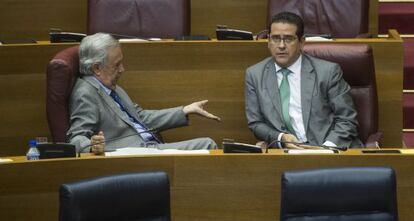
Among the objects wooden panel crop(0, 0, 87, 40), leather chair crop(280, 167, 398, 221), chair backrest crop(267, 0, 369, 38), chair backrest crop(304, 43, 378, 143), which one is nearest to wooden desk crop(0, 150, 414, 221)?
leather chair crop(280, 167, 398, 221)

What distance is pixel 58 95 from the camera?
3.17 m

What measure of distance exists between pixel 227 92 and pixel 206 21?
3.05 ft

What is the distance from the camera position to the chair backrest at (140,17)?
408 cm

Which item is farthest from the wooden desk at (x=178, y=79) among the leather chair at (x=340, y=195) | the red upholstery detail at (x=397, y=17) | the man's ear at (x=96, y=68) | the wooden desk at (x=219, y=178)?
the leather chair at (x=340, y=195)

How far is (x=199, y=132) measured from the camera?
3.60 m

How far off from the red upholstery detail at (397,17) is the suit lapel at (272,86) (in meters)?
1.27

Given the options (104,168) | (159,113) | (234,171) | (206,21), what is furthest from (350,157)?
(206,21)

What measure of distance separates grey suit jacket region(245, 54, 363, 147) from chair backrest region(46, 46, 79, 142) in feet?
1.94

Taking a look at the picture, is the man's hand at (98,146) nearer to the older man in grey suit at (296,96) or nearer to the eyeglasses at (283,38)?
the older man in grey suit at (296,96)

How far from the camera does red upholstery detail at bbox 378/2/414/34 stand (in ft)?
14.9

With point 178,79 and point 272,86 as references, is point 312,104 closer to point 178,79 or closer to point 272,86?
point 272,86

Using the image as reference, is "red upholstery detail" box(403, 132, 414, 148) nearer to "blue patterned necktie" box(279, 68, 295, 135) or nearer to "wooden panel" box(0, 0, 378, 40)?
"wooden panel" box(0, 0, 378, 40)

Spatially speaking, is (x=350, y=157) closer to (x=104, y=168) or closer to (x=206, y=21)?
(x=104, y=168)

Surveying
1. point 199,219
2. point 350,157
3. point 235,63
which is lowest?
point 199,219
